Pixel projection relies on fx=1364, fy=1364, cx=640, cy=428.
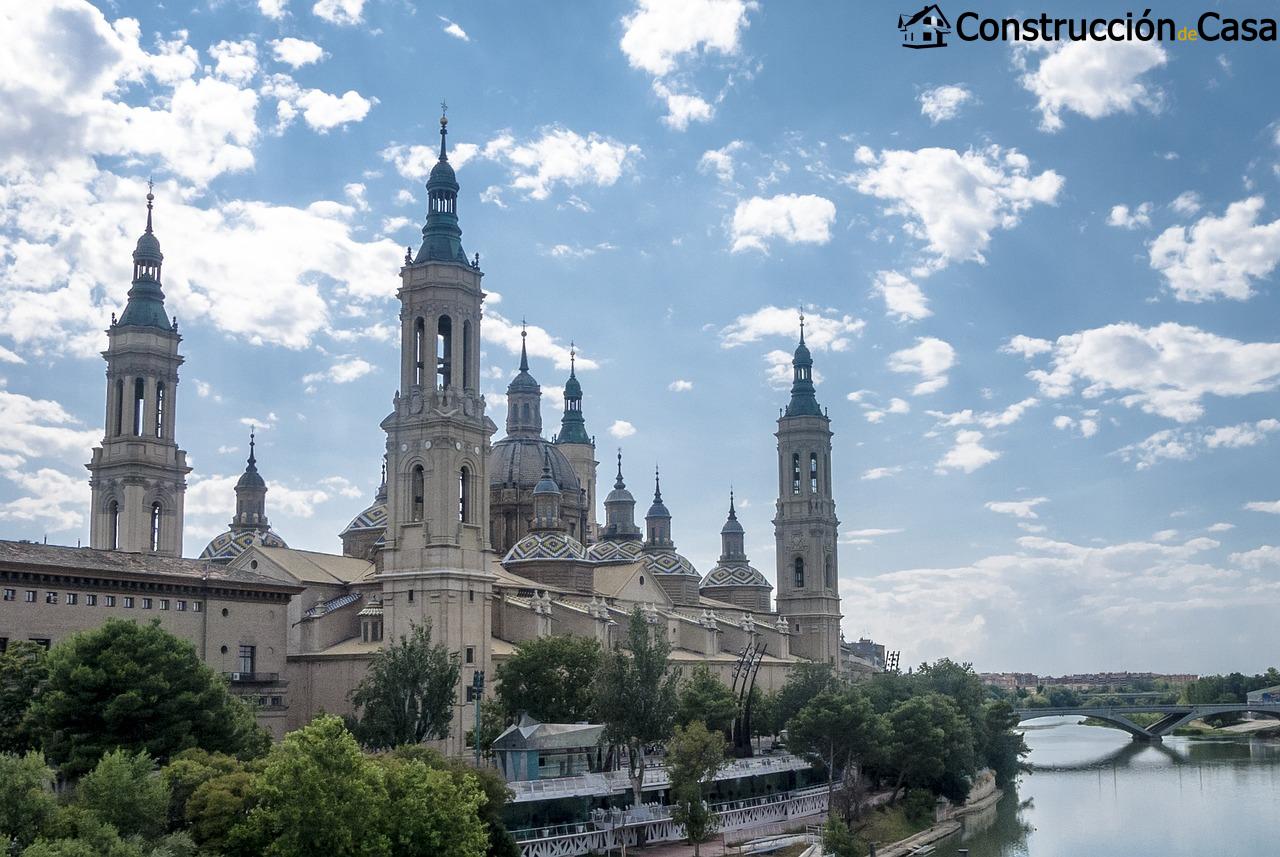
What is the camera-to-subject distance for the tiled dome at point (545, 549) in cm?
8950

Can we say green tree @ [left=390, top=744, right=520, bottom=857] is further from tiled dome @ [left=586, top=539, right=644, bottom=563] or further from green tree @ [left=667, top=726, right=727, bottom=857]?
tiled dome @ [left=586, top=539, right=644, bottom=563]

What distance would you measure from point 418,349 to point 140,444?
20.9 meters

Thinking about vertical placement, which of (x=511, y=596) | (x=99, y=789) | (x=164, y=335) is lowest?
(x=99, y=789)

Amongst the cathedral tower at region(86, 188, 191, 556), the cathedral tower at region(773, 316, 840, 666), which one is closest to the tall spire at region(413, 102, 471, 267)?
the cathedral tower at region(86, 188, 191, 556)

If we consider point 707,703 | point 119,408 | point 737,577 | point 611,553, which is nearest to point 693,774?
point 707,703

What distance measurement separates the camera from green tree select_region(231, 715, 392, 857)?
→ 37.6 meters

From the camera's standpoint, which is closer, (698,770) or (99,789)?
(99,789)

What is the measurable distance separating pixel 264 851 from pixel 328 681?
31400 mm

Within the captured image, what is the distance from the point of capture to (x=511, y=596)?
78.8 m

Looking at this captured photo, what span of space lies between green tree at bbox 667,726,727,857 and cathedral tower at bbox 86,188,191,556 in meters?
40.7

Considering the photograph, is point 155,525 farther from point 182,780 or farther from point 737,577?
point 737,577

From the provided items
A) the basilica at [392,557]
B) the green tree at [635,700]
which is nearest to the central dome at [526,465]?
the basilica at [392,557]

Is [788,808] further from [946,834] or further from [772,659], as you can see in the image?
[772,659]

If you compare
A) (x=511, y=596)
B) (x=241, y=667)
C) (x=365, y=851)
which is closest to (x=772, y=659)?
(x=511, y=596)
